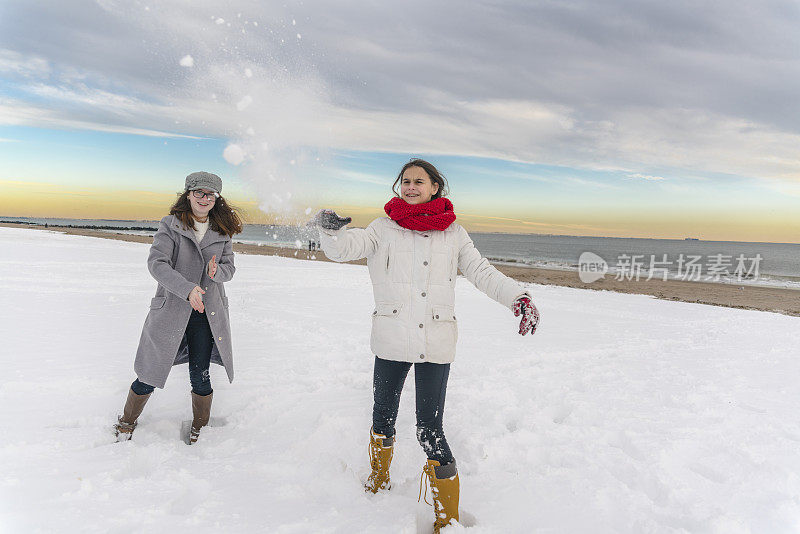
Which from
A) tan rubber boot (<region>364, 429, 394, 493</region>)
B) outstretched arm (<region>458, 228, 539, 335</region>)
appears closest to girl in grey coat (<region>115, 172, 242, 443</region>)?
tan rubber boot (<region>364, 429, 394, 493</region>)

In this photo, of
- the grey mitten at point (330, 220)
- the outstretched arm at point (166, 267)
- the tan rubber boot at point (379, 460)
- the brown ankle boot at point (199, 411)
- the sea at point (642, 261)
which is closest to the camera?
the grey mitten at point (330, 220)

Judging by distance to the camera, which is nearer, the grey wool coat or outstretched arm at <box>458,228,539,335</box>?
outstretched arm at <box>458,228,539,335</box>

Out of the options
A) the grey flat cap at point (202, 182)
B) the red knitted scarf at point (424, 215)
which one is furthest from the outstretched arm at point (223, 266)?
the red knitted scarf at point (424, 215)

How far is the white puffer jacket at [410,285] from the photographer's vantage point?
2641mm

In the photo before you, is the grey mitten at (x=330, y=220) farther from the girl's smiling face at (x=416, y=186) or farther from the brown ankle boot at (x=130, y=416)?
the brown ankle boot at (x=130, y=416)

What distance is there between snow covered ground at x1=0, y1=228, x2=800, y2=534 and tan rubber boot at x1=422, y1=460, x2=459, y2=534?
15 cm

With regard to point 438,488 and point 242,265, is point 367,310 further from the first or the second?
point 242,265

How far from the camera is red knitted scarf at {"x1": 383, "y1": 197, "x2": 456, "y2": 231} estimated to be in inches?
105

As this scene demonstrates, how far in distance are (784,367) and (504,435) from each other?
17.2 ft

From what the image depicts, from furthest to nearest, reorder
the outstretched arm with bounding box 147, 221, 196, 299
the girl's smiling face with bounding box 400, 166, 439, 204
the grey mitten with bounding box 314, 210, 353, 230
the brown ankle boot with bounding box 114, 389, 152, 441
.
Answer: the brown ankle boot with bounding box 114, 389, 152, 441 < the outstretched arm with bounding box 147, 221, 196, 299 < the girl's smiling face with bounding box 400, 166, 439, 204 < the grey mitten with bounding box 314, 210, 353, 230

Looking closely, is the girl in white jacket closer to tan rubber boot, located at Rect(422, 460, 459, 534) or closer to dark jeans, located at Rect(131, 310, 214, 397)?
tan rubber boot, located at Rect(422, 460, 459, 534)

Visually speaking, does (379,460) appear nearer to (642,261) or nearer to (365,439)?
(365,439)

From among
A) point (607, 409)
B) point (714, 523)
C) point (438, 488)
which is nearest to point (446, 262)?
point (438, 488)

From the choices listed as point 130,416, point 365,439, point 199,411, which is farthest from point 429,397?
point 130,416
